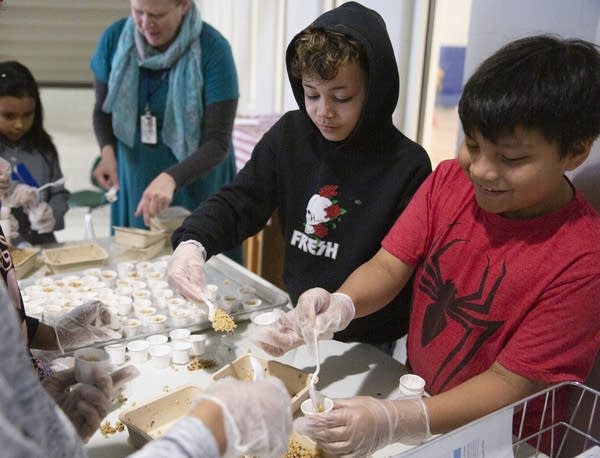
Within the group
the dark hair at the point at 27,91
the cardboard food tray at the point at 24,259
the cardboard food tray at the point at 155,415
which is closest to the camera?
the cardboard food tray at the point at 155,415

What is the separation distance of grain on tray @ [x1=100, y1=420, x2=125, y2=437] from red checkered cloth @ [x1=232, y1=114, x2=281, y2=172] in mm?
2118

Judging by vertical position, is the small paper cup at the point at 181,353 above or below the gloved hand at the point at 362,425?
below

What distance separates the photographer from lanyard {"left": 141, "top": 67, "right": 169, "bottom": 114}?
7.84ft

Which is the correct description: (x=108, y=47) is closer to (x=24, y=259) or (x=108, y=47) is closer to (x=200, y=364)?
(x=24, y=259)

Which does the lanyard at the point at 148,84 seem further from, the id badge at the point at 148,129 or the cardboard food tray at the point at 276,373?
the cardboard food tray at the point at 276,373

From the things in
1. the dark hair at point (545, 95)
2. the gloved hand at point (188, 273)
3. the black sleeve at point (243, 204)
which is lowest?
the gloved hand at point (188, 273)

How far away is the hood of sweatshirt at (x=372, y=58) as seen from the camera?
1293 mm

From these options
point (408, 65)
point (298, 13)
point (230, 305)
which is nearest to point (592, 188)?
point (230, 305)

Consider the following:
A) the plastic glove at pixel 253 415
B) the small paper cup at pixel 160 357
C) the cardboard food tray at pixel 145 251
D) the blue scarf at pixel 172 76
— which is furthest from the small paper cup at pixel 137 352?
the blue scarf at pixel 172 76

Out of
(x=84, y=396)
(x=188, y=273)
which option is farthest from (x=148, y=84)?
(x=84, y=396)

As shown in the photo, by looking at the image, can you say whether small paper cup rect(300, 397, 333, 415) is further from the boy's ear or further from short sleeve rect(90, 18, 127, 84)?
short sleeve rect(90, 18, 127, 84)

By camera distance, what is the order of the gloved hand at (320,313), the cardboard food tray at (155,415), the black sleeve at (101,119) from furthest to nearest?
the black sleeve at (101,119) < the gloved hand at (320,313) < the cardboard food tray at (155,415)

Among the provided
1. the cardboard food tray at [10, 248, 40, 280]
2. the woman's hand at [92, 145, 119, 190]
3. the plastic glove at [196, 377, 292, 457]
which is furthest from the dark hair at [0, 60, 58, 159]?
the plastic glove at [196, 377, 292, 457]

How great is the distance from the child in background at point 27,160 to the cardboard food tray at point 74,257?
24cm
